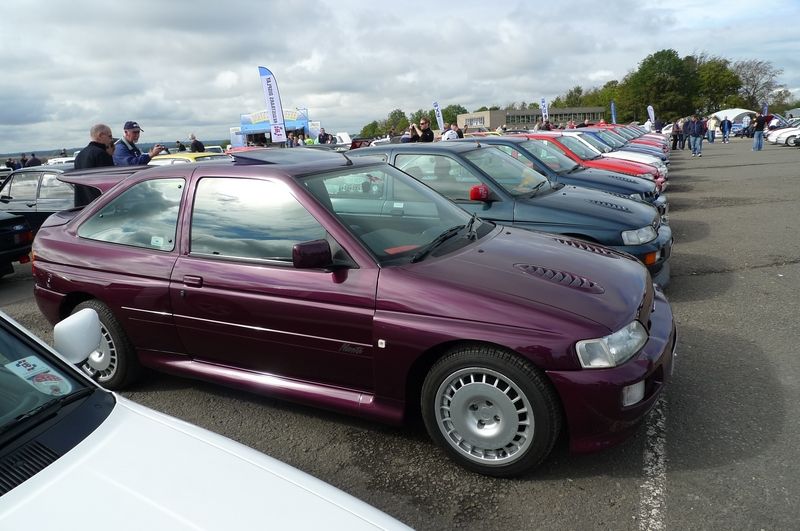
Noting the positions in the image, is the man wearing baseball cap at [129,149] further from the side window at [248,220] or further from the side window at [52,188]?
the side window at [248,220]

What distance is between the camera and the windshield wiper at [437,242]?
3100 mm

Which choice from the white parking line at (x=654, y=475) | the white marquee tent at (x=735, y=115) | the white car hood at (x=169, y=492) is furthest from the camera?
the white marquee tent at (x=735, y=115)

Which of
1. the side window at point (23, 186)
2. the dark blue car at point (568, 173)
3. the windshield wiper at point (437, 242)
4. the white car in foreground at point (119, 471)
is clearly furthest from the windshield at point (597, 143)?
the white car in foreground at point (119, 471)

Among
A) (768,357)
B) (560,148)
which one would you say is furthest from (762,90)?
(768,357)

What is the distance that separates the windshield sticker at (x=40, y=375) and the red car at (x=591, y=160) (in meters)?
8.58

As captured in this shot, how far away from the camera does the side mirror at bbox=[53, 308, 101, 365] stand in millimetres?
2232

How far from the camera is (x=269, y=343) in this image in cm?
318

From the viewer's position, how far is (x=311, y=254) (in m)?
2.84

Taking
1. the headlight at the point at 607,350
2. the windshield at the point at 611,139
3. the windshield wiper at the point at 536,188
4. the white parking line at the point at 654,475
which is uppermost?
the windshield at the point at 611,139

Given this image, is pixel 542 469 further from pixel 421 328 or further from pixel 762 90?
pixel 762 90

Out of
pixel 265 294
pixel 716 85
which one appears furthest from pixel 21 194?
pixel 716 85

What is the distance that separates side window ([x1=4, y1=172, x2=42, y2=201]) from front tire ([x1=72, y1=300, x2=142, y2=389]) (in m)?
6.45

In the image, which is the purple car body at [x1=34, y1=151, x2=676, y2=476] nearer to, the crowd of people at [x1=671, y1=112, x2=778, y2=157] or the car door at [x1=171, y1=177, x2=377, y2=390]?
the car door at [x1=171, y1=177, x2=377, y2=390]

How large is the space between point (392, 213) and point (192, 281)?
4.36 feet
